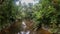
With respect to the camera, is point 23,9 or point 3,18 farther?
point 23,9

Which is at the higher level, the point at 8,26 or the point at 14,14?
the point at 14,14

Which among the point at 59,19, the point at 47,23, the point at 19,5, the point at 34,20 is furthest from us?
the point at 19,5

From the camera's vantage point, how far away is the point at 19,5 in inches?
78.0

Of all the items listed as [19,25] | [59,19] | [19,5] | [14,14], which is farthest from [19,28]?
[59,19]

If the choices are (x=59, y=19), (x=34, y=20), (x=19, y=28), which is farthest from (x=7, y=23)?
(x=59, y=19)

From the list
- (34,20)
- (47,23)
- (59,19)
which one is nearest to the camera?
(59,19)

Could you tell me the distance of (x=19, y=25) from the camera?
189 cm

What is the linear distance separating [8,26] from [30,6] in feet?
1.34

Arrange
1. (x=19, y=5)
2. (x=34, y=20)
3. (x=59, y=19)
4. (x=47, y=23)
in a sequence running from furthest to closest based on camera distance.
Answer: (x=19, y=5) < (x=34, y=20) < (x=47, y=23) < (x=59, y=19)

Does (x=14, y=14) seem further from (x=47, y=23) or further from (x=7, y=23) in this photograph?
(x=47, y=23)

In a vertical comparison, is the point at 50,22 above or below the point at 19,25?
above

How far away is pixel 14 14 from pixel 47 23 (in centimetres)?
40

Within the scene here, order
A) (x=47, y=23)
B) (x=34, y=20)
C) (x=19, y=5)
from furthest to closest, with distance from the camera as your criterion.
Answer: (x=19, y=5)
(x=34, y=20)
(x=47, y=23)

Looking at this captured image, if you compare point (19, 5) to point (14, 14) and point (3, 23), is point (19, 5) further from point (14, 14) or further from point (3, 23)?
point (3, 23)
